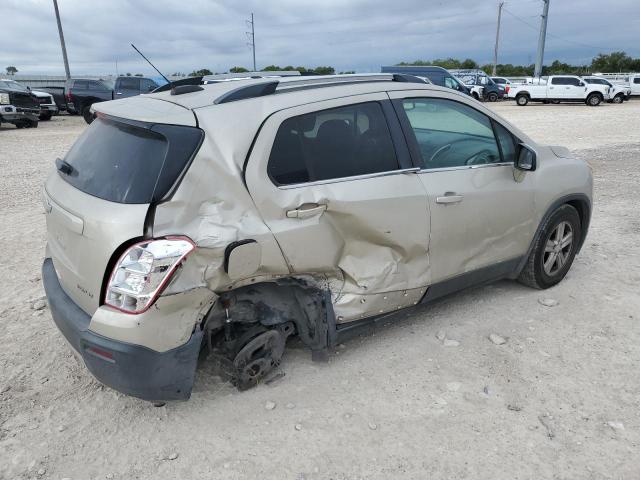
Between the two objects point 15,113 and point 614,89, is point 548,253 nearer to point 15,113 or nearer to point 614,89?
point 15,113

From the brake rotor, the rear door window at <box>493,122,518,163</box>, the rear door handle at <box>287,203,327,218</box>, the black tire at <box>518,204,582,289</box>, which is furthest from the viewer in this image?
the black tire at <box>518,204,582,289</box>

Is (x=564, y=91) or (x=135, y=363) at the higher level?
(x=564, y=91)

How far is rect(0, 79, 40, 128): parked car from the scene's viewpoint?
17.7 meters

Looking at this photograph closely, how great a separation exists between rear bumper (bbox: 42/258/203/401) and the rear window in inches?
26.8

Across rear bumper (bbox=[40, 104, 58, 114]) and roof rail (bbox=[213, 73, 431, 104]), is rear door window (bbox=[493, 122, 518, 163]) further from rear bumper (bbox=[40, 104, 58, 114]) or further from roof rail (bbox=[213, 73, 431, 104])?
rear bumper (bbox=[40, 104, 58, 114])

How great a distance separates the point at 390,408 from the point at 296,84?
2.01 m

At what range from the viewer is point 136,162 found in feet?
8.89

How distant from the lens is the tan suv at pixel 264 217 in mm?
2557

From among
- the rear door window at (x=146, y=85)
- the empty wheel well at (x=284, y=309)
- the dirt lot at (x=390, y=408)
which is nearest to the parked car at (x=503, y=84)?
the rear door window at (x=146, y=85)

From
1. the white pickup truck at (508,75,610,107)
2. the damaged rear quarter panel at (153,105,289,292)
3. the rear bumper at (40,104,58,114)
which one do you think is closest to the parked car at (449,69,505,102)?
the white pickup truck at (508,75,610,107)

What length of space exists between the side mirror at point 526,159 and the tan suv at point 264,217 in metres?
0.01

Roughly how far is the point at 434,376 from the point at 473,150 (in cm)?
165

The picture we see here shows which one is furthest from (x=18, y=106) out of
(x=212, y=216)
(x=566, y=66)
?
(x=566, y=66)

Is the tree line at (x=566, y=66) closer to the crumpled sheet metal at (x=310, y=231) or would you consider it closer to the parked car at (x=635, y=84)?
the parked car at (x=635, y=84)
